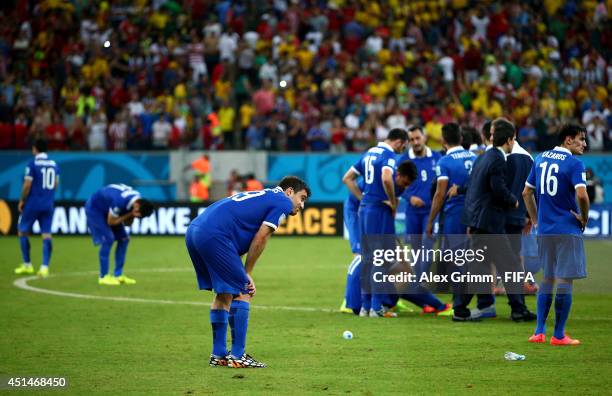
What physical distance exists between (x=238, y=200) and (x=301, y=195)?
1.91 ft

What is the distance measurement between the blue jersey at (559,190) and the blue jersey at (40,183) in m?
11.1

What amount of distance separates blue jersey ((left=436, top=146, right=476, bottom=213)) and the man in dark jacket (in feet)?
2.34

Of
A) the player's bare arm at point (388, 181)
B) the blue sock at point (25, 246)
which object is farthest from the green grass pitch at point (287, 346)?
the player's bare arm at point (388, 181)

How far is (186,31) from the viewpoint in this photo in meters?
33.7

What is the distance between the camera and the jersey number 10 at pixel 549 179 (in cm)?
1136

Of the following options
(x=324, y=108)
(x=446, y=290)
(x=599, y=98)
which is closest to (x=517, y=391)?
(x=446, y=290)

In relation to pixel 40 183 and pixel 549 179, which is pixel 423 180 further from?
pixel 40 183

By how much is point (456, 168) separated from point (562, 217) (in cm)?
325

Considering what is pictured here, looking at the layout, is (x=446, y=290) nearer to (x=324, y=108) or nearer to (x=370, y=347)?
(x=370, y=347)

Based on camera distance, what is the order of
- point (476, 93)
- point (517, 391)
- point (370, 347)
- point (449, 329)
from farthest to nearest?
1. point (476, 93)
2. point (449, 329)
3. point (370, 347)
4. point (517, 391)

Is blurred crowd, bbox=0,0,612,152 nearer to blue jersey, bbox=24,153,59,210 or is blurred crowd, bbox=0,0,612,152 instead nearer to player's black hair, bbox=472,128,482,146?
blue jersey, bbox=24,153,59,210

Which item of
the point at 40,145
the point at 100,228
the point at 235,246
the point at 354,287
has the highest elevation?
the point at 40,145

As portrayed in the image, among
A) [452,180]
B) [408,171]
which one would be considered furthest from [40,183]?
[452,180]

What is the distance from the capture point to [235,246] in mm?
10031
